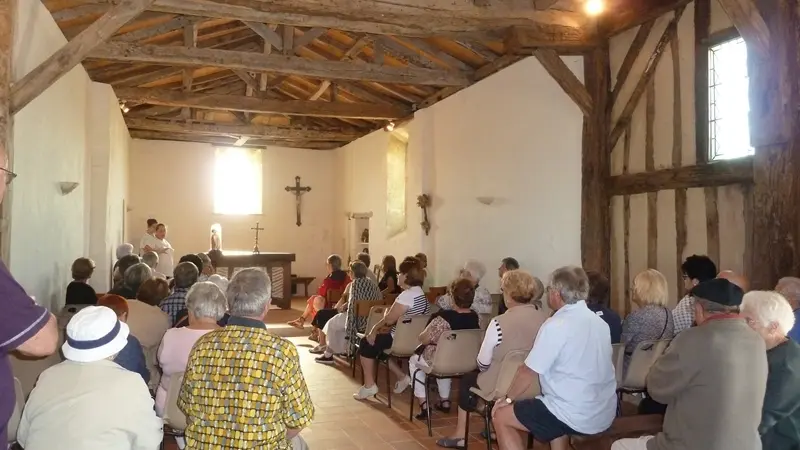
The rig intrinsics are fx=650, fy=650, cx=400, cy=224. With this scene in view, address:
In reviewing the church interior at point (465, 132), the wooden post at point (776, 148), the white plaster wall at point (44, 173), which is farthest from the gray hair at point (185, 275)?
the wooden post at point (776, 148)

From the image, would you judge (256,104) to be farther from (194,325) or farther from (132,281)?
(194,325)

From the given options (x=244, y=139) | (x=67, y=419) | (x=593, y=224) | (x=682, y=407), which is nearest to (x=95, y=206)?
(x=244, y=139)

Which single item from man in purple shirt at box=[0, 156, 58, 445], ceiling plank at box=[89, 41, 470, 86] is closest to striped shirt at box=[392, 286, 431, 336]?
man in purple shirt at box=[0, 156, 58, 445]

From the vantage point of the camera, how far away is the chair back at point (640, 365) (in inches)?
144

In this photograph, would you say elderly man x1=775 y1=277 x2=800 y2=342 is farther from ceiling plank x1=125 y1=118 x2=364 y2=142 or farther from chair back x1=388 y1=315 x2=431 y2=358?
ceiling plank x1=125 y1=118 x2=364 y2=142

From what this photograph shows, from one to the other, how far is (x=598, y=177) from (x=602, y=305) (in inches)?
91.6

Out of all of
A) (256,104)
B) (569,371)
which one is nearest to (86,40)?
(569,371)

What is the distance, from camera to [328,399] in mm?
5242

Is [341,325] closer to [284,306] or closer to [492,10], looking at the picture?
[492,10]

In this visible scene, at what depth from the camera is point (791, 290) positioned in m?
3.46

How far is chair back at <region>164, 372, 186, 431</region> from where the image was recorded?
2.85 m

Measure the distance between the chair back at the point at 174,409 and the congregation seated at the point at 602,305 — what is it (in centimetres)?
234

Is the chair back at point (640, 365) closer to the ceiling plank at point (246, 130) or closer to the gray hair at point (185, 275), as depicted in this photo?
the gray hair at point (185, 275)

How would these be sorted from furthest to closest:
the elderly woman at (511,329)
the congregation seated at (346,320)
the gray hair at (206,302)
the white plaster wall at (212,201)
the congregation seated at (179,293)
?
1. the white plaster wall at (212,201)
2. the congregation seated at (346,320)
3. the congregation seated at (179,293)
4. the elderly woman at (511,329)
5. the gray hair at (206,302)
